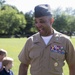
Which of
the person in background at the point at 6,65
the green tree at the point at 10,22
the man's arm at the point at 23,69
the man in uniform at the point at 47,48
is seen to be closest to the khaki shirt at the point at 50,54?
the man in uniform at the point at 47,48

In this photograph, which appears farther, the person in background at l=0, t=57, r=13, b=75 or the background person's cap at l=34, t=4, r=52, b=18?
the person in background at l=0, t=57, r=13, b=75

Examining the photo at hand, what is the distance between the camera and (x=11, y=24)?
10019 cm

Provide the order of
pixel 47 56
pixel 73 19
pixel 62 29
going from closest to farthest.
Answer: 1. pixel 47 56
2. pixel 62 29
3. pixel 73 19

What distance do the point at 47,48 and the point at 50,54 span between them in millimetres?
79

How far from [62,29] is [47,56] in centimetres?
10689

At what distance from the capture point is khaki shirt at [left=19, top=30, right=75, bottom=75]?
3.53m

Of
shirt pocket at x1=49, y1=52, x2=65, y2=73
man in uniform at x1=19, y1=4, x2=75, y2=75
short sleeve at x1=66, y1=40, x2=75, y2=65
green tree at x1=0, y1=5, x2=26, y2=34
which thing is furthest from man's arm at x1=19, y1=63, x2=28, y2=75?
green tree at x1=0, y1=5, x2=26, y2=34

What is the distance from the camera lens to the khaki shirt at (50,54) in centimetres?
353

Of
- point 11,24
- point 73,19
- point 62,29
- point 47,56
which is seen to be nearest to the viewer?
point 47,56

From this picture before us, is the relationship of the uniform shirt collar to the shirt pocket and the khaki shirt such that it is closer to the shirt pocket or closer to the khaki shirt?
the khaki shirt

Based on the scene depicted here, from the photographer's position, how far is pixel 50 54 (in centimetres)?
354

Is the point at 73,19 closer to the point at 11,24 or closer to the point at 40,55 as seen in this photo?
the point at 11,24

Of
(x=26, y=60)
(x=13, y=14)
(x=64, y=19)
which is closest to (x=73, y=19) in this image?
(x=64, y=19)

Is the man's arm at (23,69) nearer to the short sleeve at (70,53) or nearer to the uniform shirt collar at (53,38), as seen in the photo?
the uniform shirt collar at (53,38)
